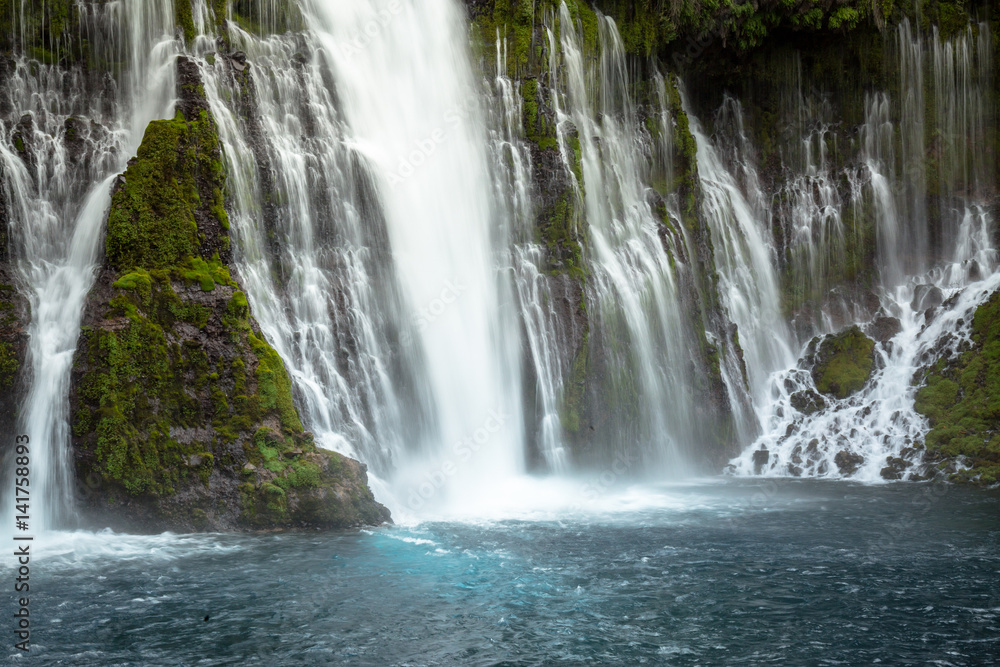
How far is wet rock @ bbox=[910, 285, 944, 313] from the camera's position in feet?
99.7

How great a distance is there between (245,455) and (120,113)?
9.32 metres

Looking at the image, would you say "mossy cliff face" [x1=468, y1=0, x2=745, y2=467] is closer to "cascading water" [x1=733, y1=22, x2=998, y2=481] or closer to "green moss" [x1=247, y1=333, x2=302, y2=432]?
"cascading water" [x1=733, y1=22, x2=998, y2=481]

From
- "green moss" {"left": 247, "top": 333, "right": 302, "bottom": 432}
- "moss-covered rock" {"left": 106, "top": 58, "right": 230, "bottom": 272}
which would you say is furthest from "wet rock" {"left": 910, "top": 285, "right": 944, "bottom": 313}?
"moss-covered rock" {"left": 106, "top": 58, "right": 230, "bottom": 272}

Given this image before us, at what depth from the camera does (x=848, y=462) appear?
25422 mm

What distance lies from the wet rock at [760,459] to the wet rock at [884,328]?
6223 millimetres

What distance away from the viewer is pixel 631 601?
40.8 feet

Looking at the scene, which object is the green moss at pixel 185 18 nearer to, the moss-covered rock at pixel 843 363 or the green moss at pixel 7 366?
the green moss at pixel 7 366

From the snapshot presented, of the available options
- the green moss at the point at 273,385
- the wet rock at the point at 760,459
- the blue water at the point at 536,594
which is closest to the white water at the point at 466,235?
the wet rock at the point at 760,459

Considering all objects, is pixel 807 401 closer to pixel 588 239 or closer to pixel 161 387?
pixel 588 239

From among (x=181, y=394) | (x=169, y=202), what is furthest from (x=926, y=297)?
(x=181, y=394)

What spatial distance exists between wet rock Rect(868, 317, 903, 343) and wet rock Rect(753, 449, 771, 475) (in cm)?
622

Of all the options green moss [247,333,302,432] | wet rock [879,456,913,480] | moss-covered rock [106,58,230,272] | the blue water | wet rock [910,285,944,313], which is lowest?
the blue water

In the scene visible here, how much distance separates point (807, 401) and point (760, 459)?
3149 millimetres

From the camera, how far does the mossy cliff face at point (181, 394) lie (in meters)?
16.2
